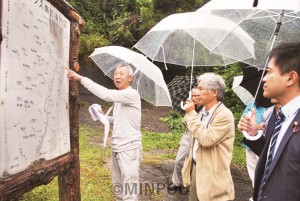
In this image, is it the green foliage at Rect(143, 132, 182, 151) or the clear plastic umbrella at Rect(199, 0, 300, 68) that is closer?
the clear plastic umbrella at Rect(199, 0, 300, 68)

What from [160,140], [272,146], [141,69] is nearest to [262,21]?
[141,69]

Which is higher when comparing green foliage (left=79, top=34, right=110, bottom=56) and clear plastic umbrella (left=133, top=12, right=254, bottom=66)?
green foliage (left=79, top=34, right=110, bottom=56)

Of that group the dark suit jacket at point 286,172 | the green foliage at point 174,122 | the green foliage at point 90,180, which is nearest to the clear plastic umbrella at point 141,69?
the green foliage at point 90,180

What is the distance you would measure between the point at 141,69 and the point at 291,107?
2.74m

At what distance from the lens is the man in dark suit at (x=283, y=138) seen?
5.87 ft

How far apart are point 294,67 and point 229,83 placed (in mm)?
9102

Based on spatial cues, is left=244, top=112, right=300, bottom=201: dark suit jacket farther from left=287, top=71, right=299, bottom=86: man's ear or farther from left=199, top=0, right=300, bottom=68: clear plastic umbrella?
left=199, top=0, right=300, bottom=68: clear plastic umbrella

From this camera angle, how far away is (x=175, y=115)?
41.3 ft

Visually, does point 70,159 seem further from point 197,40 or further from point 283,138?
point 197,40

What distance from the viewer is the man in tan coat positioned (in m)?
3.19

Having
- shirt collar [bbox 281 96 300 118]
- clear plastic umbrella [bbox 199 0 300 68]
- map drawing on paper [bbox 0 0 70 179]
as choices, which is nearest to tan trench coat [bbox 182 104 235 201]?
clear plastic umbrella [bbox 199 0 300 68]

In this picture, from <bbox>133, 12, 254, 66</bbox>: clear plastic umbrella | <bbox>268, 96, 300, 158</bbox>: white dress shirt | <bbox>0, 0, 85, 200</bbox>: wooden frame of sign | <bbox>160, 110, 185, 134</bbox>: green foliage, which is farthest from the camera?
<bbox>160, 110, 185, 134</bbox>: green foliage

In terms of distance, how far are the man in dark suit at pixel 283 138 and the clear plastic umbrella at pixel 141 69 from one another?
2.58 m

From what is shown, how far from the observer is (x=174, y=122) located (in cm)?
1197
